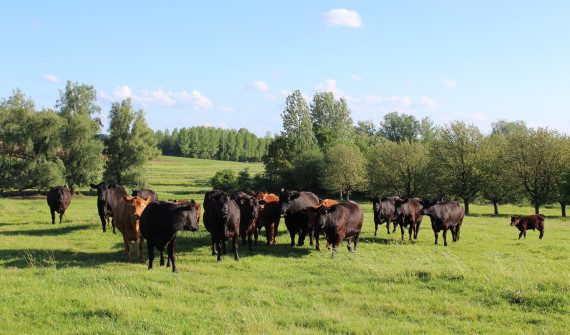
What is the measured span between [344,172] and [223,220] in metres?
55.1

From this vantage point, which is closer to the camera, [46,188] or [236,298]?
[236,298]

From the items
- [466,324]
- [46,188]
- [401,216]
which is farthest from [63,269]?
[46,188]

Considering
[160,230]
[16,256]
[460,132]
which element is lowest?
[16,256]

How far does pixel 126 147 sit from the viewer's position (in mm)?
64500

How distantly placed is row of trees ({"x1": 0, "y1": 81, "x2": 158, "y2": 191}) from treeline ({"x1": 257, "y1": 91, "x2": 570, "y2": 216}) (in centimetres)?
2191

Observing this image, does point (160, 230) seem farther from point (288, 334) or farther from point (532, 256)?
point (532, 256)

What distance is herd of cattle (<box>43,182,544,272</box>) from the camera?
47.2ft

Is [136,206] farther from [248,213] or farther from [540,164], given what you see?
[540,164]

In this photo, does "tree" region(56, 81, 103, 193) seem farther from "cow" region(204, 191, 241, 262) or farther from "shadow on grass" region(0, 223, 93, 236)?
"cow" region(204, 191, 241, 262)

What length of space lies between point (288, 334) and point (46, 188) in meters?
56.9

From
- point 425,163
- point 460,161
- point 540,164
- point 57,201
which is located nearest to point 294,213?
point 57,201

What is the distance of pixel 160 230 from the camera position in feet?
46.9

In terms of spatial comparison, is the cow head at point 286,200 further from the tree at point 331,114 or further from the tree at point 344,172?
the tree at point 331,114

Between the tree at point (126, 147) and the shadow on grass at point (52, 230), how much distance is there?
4048 cm
